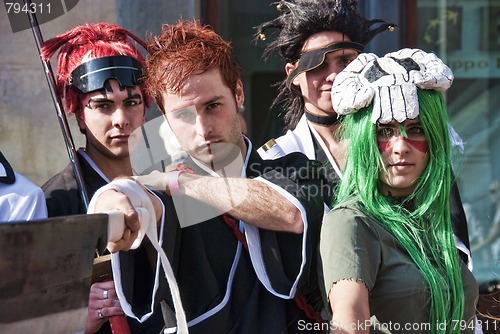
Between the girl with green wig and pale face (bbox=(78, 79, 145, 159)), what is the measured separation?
0.81 metres

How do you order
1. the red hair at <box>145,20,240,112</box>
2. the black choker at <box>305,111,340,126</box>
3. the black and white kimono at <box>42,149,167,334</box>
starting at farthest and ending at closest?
the black choker at <box>305,111,340,126</box>, the black and white kimono at <box>42,149,167,334</box>, the red hair at <box>145,20,240,112</box>

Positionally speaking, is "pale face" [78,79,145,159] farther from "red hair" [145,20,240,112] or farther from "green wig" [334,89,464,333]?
"green wig" [334,89,464,333]

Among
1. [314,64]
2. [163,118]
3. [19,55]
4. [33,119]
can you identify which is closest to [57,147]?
[33,119]

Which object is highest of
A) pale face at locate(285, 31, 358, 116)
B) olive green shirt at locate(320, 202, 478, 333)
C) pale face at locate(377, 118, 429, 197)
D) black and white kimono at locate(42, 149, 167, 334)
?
pale face at locate(285, 31, 358, 116)

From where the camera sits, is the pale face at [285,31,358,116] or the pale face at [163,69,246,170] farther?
the pale face at [285,31,358,116]

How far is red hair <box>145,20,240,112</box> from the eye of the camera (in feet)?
8.51

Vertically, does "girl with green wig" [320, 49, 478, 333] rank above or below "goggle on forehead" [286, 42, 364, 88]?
below

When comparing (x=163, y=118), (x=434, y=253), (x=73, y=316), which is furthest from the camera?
(x=163, y=118)

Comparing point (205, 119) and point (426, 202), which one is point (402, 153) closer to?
point (426, 202)

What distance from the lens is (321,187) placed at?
8.65ft

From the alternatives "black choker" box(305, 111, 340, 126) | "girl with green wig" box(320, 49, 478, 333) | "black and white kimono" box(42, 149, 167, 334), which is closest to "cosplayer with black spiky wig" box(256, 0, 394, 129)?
"black choker" box(305, 111, 340, 126)

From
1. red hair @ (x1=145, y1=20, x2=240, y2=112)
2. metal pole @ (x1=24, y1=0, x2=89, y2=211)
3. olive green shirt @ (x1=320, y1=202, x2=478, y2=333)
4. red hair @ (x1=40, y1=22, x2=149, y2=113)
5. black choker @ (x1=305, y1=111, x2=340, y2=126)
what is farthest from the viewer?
black choker @ (x1=305, y1=111, x2=340, y2=126)

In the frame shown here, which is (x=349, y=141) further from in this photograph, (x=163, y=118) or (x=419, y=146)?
(x=163, y=118)

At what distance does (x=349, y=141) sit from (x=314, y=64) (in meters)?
1.02
